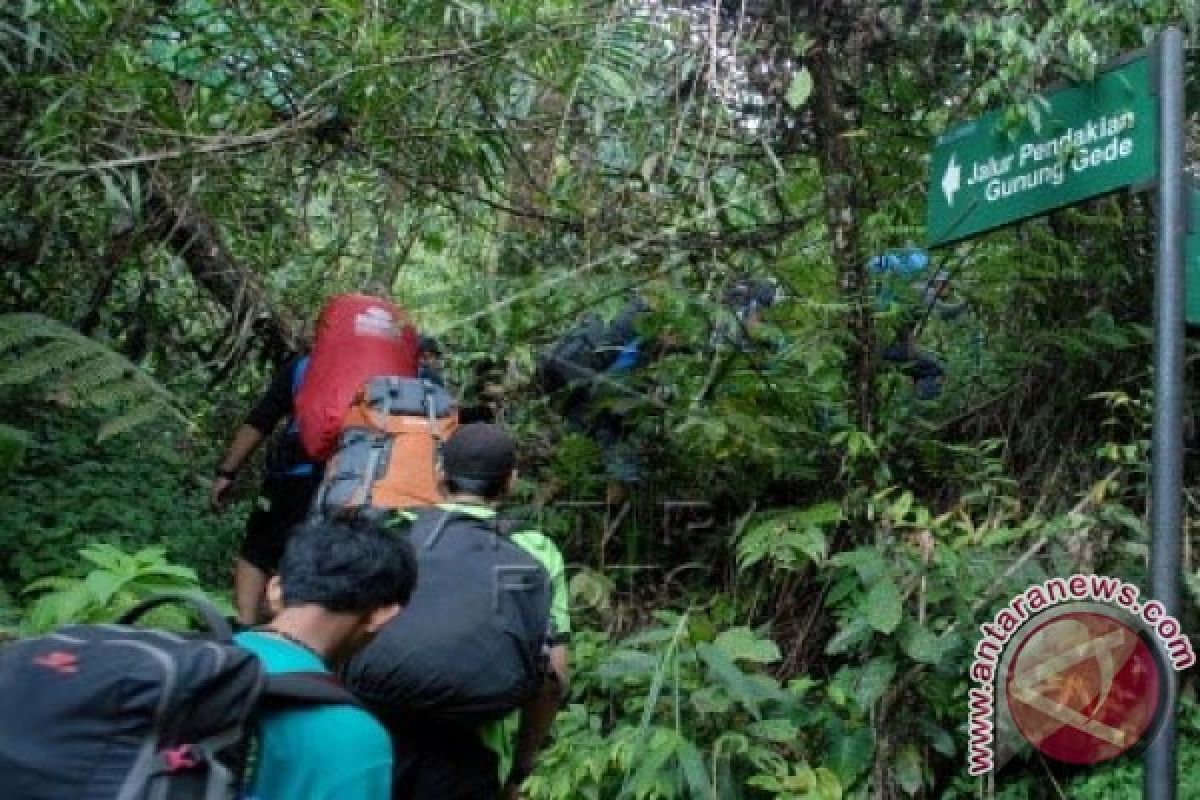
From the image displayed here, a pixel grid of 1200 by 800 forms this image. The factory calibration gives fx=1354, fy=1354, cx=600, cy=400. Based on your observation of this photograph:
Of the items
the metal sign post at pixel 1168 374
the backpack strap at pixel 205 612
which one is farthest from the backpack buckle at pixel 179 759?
the metal sign post at pixel 1168 374

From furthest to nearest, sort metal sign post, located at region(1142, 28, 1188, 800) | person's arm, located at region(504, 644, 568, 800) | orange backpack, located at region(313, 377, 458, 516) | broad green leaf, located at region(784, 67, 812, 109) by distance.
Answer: broad green leaf, located at region(784, 67, 812, 109) < orange backpack, located at region(313, 377, 458, 516) < person's arm, located at region(504, 644, 568, 800) < metal sign post, located at region(1142, 28, 1188, 800)

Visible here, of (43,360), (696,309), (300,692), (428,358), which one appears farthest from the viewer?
(428,358)

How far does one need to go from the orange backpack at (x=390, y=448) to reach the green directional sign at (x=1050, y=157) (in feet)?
5.18

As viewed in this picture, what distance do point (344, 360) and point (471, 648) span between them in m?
1.80

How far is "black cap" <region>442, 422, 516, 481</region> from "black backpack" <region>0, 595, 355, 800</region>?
1.64 metres

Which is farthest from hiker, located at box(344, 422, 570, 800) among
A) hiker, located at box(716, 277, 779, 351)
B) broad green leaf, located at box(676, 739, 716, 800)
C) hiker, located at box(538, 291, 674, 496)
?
hiker, located at box(538, 291, 674, 496)

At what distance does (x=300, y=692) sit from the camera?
6.44 feet

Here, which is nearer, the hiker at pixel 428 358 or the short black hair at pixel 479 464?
the short black hair at pixel 479 464

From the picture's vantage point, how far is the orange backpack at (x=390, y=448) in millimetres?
3953

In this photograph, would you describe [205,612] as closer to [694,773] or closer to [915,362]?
[694,773]

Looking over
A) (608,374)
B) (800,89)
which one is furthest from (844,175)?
(608,374)

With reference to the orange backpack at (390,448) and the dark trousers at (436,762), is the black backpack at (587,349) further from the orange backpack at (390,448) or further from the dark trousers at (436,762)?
the dark trousers at (436,762)

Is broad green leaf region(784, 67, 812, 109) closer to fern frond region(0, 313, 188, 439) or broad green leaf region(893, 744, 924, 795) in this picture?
broad green leaf region(893, 744, 924, 795)

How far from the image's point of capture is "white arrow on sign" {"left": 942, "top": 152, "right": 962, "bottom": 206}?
366 cm
